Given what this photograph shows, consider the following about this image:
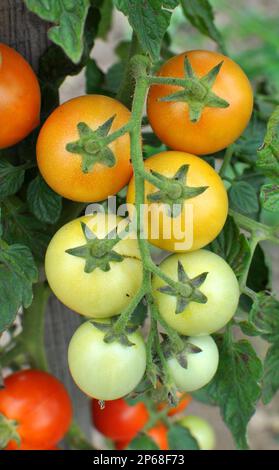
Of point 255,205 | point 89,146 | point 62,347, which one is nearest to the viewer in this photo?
point 89,146

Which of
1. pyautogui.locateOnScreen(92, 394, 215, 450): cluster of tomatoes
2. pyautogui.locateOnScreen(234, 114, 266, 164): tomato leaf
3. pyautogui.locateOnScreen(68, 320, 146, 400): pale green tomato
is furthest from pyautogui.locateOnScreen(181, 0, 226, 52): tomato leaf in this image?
pyautogui.locateOnScreen(92, 394, 215, 450): cluster of tomatoes

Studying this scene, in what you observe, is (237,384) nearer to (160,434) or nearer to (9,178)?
(9,178)

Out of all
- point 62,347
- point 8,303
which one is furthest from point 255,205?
point 62,347

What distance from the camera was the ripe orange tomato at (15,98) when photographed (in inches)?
25.3

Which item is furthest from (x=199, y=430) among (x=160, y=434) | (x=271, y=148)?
(x=271, y=148)

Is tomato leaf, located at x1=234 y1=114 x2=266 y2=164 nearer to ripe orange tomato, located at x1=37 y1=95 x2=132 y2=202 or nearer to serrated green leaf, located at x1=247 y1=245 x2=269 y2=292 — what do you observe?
serrated green leaf, located at x1=247 y1=245 x2=269 y2=292

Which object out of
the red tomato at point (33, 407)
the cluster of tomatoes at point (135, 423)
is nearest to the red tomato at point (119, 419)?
the cluster of tomatoes at point (135, 423)

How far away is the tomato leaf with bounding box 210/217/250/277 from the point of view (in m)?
0.69

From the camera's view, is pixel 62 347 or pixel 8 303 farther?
pixel 62 347

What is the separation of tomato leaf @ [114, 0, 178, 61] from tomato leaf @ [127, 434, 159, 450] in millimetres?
682

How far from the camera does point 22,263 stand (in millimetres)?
643

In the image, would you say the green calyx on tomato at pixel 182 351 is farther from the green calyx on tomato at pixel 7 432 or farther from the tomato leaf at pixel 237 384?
the green calyx on tomato at pixel 7 432
